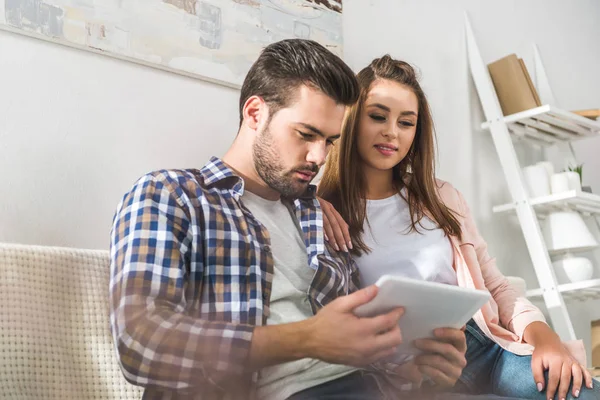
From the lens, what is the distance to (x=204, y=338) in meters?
0.90

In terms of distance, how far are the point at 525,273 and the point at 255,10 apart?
4.08 ft

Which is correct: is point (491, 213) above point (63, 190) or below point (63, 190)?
below

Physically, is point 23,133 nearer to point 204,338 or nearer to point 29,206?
point 29,206

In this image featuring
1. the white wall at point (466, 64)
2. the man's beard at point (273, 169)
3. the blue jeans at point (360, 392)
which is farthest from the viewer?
the white wall at point (466, 64)

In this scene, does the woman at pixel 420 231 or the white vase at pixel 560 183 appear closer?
the woman at pixel 420 231

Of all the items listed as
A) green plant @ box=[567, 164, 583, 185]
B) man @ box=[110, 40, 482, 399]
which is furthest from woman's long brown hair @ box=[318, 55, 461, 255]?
green plant @ box=[567, 164, 583, 185]

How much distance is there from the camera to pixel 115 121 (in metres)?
1.35

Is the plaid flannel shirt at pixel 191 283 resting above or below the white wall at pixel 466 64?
below

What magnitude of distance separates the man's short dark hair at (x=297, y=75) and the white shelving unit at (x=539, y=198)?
107cm

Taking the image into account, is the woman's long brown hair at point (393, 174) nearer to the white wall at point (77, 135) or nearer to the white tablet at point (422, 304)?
the white wall at point (77, 135)

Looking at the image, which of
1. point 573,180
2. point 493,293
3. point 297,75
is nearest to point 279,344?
point 297,75

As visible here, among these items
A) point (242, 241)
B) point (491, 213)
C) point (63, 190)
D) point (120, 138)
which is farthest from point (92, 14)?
point (491, 213)

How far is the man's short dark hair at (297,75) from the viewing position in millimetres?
1164

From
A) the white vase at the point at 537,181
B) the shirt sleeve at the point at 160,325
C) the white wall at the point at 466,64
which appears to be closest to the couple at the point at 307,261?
the shirt sleeve at the point at 160,325
